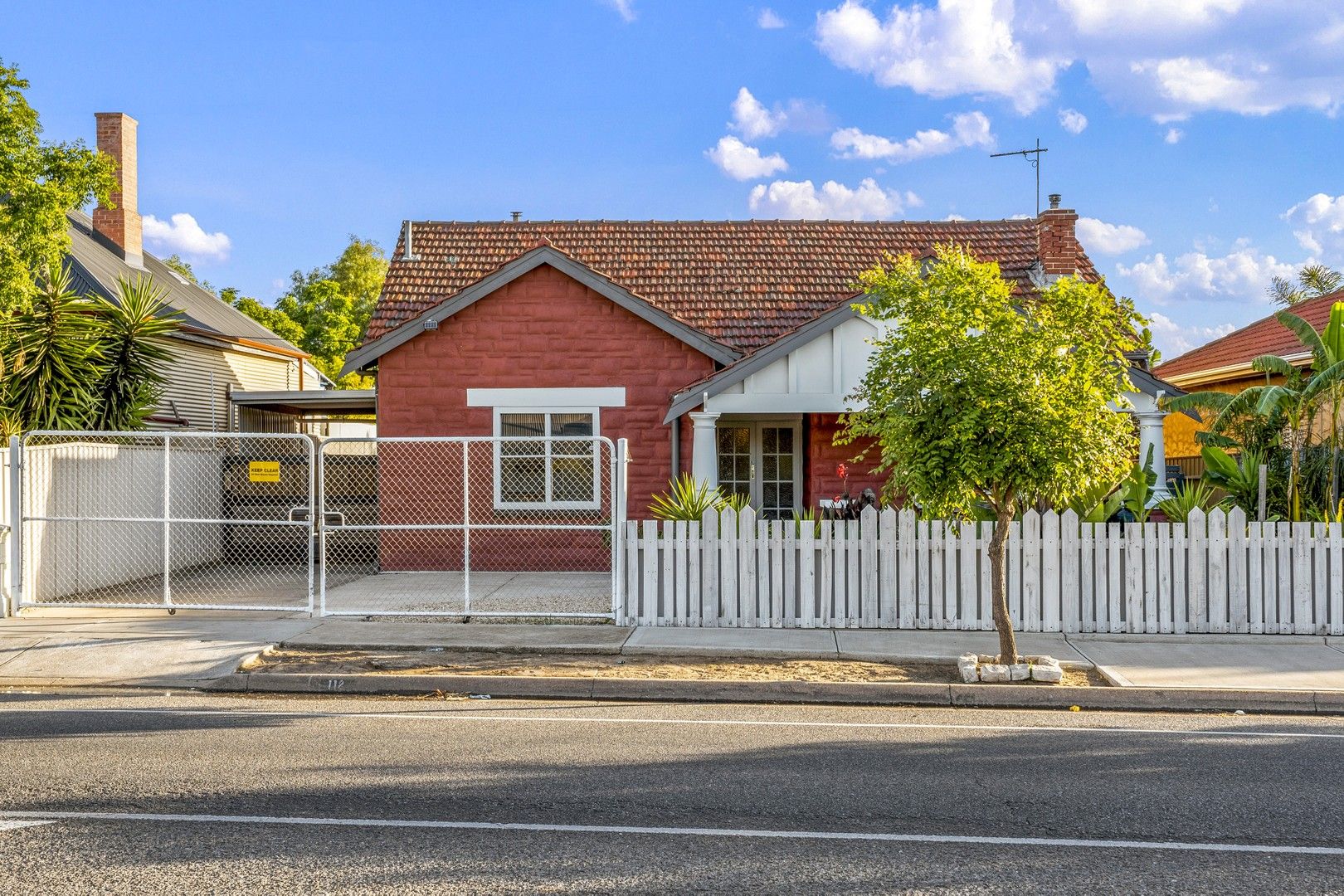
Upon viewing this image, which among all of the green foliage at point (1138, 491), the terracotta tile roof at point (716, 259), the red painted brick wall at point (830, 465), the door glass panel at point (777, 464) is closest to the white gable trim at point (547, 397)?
the terracotta tile roof at point (716, 259)

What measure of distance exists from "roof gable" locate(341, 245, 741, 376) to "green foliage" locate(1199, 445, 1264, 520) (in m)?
6.75

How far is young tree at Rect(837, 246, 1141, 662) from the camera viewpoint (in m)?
9.00

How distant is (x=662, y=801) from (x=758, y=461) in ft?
36.7

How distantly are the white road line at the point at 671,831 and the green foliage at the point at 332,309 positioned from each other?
3470 centimetres

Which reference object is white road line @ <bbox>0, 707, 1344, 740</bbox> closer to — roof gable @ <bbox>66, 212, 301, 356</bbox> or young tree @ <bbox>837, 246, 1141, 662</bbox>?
young tree @ <bbox>837, 246, 1141, 662</bbox>

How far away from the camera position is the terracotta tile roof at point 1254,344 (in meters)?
20.7

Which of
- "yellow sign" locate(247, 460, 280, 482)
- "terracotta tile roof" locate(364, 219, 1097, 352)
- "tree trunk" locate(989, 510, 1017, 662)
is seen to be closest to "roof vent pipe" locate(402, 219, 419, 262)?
"terracotta tile roof" locate(364, 219, 1097, 352)

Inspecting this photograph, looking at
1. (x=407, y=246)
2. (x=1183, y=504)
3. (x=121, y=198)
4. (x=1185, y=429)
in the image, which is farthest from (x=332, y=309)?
(x=1183, y=504)

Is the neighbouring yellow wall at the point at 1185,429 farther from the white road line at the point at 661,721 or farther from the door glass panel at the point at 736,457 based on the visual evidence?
the white road line at the point at 661,721

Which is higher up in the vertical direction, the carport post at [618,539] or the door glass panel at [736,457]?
the door glass panel at [736,457]

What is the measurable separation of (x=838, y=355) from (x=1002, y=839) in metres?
9.97

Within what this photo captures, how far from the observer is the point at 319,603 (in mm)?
12531

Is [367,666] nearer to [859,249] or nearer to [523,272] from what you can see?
[523,272]

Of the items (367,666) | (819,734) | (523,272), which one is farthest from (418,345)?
(819,734)
